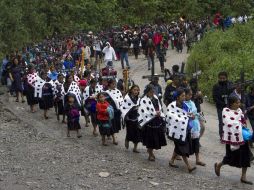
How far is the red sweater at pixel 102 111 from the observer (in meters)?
13.3

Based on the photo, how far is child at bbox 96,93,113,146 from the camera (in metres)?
13.3

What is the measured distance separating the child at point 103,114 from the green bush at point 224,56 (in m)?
6.55

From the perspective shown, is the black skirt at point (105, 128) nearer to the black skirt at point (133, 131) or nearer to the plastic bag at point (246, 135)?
the black skirt at point (133, 131)

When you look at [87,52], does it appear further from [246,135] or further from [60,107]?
[246,135]

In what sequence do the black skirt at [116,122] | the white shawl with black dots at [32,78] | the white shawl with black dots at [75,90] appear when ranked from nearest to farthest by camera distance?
the black skirt at [116,122], the white shawl with black dots at [75,90], the white shawl with black dots at [32,78]

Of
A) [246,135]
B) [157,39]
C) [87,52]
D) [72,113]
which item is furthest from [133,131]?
[87,52]

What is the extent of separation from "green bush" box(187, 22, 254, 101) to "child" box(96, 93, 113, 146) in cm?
655

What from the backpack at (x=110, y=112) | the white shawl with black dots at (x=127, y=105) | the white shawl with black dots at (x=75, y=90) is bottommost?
the backpack at (x=110, y=112)

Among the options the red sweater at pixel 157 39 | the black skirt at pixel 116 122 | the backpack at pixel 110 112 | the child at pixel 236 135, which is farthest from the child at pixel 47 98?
the red sweater at pixel 157 39

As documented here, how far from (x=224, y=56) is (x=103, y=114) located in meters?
9.33

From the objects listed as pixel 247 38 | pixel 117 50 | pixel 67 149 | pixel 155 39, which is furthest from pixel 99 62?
pixel 67 149

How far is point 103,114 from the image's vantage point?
523 inches

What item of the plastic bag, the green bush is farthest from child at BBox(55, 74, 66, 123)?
the plastic bag

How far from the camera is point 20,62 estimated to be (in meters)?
19.6
